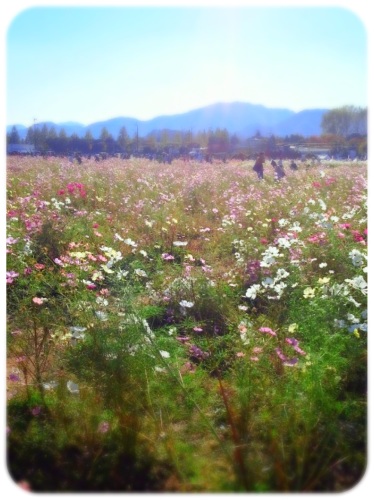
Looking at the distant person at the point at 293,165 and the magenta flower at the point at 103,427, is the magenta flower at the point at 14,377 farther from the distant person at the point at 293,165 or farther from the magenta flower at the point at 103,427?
the distant person at the point at 293,165

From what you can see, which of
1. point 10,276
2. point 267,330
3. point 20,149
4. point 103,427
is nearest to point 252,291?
point 267,330

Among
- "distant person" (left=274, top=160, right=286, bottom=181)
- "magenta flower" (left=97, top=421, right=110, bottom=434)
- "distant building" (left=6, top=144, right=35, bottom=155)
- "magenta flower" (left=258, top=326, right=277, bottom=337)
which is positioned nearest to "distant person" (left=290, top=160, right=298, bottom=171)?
"distant person" (left=274, top=160, right=286, bottom=181)

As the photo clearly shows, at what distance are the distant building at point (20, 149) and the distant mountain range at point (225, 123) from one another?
0.06m

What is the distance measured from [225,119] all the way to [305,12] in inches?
18.0

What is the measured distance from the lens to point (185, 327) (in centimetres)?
202

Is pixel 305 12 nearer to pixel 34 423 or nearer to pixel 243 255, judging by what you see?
pixel 243 255

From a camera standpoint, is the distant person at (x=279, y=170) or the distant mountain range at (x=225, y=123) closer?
the distant mountain range at (x=225, y=123)

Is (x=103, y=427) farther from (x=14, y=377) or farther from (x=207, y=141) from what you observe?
(x=207, y=141)

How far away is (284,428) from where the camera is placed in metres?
1.52

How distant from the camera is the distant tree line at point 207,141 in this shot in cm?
196

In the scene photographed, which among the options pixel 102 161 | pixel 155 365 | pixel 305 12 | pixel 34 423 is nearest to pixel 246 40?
pixel 305 12

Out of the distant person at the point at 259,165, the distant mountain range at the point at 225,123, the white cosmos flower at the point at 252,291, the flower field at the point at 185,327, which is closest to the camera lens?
the flower field at the point at 185,327

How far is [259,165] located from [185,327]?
889 mm

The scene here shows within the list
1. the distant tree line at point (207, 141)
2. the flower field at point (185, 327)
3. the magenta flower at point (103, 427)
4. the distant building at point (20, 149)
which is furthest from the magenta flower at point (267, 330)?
the distant building at point (20, 149)
